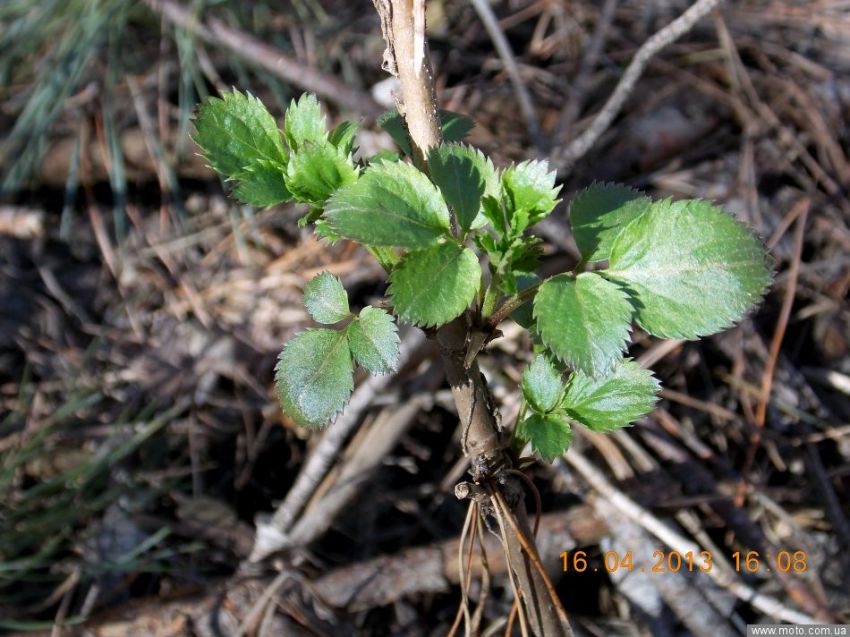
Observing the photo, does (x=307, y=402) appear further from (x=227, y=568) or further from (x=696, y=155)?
(x=696, y=155)

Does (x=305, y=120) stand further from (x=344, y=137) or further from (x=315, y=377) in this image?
(x=315, y=377)

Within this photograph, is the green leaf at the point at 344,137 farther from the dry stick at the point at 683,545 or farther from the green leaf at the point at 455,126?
the dry stick at the point at 683,545

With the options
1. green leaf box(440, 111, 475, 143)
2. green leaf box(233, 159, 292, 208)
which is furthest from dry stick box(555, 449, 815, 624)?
green leaf box(233, 159, 292, 208)

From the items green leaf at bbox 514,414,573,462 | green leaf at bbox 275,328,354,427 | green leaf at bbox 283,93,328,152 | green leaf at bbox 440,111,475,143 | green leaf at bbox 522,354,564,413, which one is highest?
green leaf at bbox 283,93,328,152

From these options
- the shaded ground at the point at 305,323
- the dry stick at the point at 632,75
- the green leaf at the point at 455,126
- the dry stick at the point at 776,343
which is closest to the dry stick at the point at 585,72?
the shaded ground at the point at 305,323

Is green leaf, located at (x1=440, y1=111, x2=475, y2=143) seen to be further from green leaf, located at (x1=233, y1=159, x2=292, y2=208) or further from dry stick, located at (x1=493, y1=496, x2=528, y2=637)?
dry stick, located at (x1=493, y1=496, x2=528, y2=637)

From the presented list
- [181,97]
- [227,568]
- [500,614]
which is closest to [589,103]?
[181,97]

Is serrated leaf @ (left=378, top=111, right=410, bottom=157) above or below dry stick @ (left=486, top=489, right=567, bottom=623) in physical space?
above
